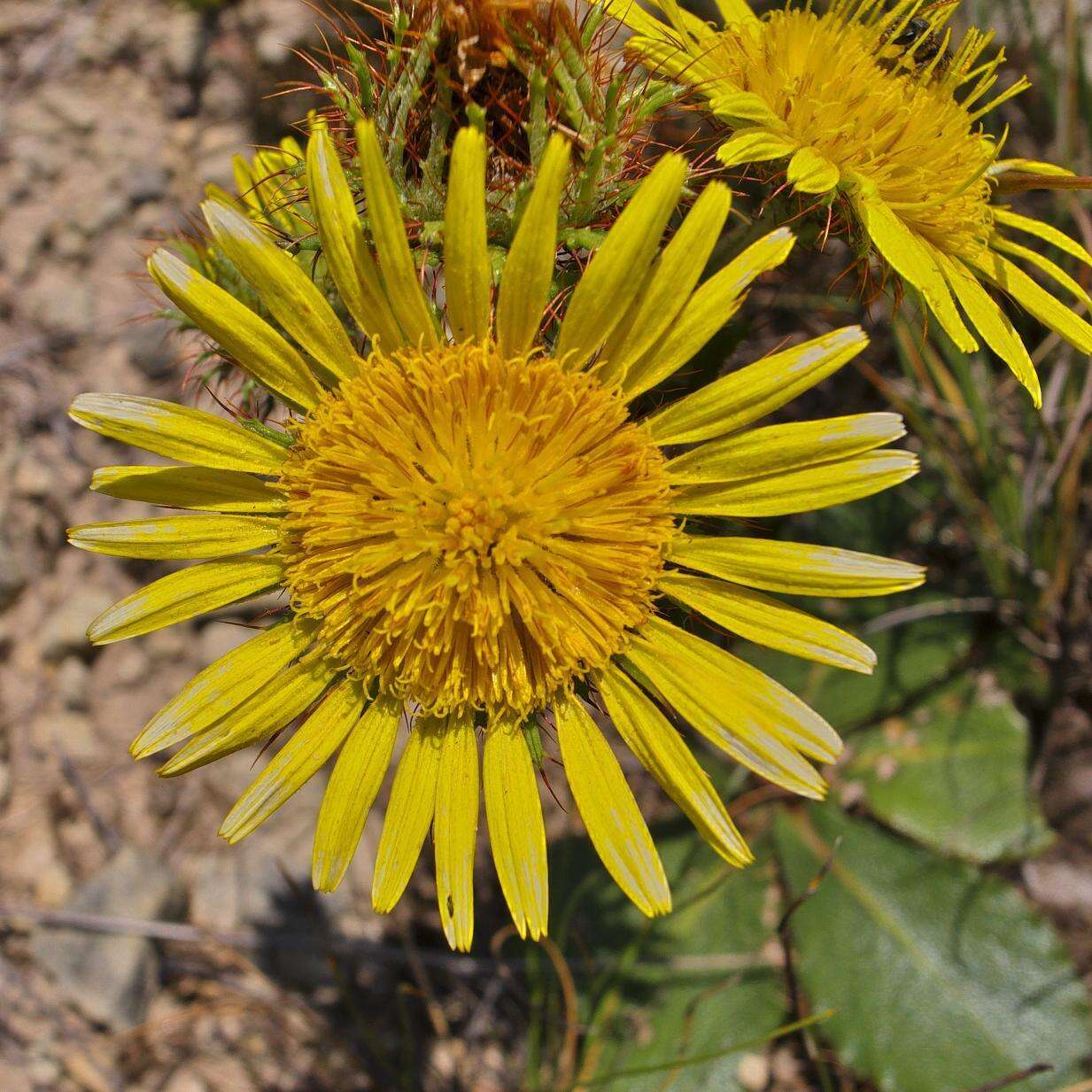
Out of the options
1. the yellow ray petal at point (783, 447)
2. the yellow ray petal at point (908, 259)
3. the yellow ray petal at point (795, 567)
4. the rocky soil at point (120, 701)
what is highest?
the yellow ray petal at point (908, 259)

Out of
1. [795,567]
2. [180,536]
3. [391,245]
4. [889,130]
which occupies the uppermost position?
[889,130]

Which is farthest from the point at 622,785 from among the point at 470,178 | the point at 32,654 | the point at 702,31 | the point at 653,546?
the point at 32,654

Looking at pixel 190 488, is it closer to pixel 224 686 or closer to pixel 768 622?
pixel 224 686

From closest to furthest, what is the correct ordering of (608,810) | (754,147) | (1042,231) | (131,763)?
(754,147), (608,810), (1042,231), (131,763)

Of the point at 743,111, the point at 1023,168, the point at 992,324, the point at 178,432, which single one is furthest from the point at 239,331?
the point at 1023,168

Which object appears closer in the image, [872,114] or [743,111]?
[743,111]

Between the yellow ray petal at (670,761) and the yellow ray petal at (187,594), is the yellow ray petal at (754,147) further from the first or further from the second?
the yellow ray petal at (187,594)

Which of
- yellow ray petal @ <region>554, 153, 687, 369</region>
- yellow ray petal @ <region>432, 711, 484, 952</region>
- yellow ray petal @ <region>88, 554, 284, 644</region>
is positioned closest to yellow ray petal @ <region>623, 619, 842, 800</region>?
yellow ray petal @ <region>432, 711, 484, 952</region>

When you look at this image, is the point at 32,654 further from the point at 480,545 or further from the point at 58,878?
the point at 480,545

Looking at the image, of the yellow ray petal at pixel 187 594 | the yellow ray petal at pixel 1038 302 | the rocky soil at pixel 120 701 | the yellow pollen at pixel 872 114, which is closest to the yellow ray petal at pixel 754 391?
the yellow pollen at pixel 872 114
